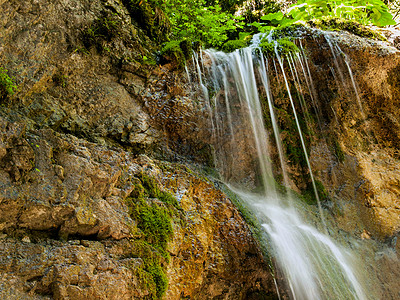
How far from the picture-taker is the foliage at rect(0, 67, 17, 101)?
3.23 m

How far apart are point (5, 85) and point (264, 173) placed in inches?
185

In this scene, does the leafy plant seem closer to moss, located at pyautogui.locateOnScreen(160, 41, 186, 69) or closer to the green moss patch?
the green moss patch

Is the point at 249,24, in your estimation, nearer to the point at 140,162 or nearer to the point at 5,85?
the point at 140,162

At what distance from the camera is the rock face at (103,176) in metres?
2.47

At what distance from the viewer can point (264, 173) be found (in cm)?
604

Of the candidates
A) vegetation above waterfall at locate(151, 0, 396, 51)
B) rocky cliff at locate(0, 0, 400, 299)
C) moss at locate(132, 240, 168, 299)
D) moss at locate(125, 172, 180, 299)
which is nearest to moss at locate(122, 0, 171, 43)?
rocky cliff at locate(0, 0, 400, 299)

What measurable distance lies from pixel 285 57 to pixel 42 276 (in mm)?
6506

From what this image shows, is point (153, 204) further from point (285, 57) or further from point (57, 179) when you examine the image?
point (285, 57)

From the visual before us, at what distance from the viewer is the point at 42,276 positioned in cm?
227

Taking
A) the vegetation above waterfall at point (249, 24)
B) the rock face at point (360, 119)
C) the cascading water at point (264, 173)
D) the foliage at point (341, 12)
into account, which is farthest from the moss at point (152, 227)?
the foliage at point (341, 12)

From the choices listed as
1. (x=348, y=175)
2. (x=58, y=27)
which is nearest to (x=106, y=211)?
(x=58, y=27)

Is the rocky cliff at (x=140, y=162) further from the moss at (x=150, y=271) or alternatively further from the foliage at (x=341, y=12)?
the foliage at (x=341, y=12)

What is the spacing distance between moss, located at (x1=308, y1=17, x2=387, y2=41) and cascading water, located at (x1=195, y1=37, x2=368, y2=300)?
1871 mm

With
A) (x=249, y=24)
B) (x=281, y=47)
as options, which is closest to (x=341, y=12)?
(x=249, y=24)
